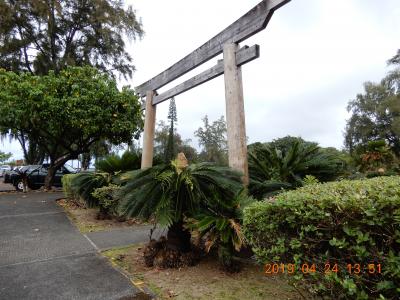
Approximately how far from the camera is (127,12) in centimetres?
1806

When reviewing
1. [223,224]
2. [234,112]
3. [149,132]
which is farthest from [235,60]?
[149,132]

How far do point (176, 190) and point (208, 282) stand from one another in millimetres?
1159

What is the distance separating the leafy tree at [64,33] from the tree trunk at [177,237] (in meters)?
16.2

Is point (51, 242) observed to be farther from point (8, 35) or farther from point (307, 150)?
point (8, 35)

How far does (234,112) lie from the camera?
5020 millimetres

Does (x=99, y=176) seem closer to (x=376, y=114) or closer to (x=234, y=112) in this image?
(x=234, y=112)

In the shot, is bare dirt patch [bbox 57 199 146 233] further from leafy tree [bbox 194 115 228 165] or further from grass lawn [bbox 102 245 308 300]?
leafy tree [bbox 194 115 228 165]

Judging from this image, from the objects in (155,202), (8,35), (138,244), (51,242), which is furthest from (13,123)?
(155,202)

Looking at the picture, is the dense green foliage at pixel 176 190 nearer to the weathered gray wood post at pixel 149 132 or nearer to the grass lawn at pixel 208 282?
the grass lawn at pixel 208 282

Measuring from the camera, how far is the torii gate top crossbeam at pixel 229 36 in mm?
4566

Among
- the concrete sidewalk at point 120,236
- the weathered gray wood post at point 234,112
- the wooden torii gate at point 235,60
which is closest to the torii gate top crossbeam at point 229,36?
the wooden torii gate at point 235,60

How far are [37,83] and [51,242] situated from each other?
8918 millimetres

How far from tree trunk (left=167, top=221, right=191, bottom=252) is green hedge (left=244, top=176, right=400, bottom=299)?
6.35 ft

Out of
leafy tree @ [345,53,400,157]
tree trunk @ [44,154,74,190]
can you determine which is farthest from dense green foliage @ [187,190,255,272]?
leafy tree @ [345,53,400,157]
